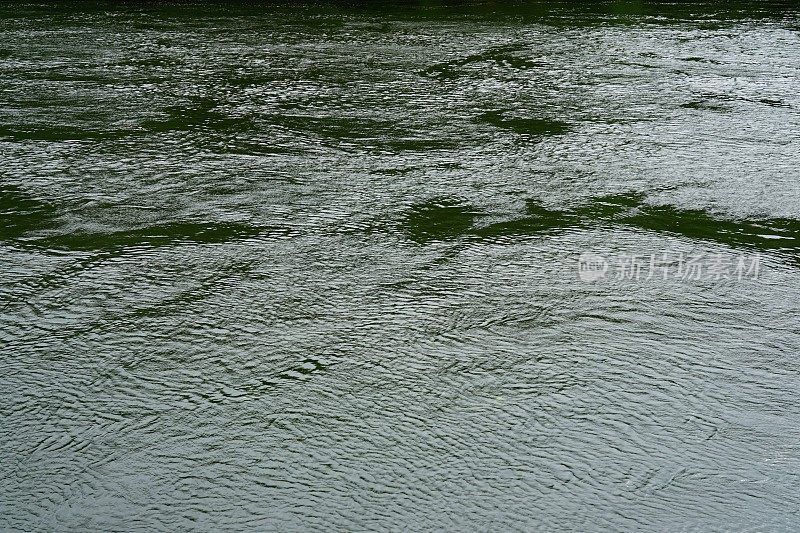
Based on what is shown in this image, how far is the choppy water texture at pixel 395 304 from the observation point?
1570 mm

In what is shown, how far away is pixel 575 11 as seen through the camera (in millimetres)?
6637

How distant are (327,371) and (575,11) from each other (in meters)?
5.24

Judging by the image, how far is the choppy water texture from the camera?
1570 mm

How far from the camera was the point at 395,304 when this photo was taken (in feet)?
7.26

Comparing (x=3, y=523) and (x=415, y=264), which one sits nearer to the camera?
(x=3, y=523)

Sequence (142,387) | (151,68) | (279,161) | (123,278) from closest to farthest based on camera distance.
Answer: (142,387), (123,278), (279,161), (151,68)

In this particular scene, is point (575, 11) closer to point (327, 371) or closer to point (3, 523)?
point (327, 371)

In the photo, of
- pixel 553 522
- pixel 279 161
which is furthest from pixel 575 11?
pixel 553 522

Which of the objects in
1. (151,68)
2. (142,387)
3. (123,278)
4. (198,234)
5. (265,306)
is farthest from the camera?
(151,68)

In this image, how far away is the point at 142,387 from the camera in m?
1.87

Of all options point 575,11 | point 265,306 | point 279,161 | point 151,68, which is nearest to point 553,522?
point 265,306

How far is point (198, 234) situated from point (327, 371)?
0.85m

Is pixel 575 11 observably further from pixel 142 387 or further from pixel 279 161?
pixel 142 387

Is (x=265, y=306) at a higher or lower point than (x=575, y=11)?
lower
